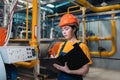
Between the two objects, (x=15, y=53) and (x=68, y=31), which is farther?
(x=68, y=31)

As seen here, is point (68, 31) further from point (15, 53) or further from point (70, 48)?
point (15, 53)

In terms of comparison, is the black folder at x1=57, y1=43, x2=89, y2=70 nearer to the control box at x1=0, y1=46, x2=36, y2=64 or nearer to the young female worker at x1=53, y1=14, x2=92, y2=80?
the young female worker at x1=53, y1=14, x2=92, y2=80

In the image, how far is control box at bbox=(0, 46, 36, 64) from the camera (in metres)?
1.04

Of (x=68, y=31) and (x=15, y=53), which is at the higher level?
(x=68, y=31)

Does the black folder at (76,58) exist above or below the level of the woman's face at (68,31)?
below

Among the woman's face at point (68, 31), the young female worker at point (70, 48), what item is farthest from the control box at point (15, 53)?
the woman's face at point (68, 31)

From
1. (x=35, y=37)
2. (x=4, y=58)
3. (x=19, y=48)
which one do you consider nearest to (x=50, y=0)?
(x=35, y=37)

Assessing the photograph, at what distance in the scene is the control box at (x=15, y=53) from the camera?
1.04 metres

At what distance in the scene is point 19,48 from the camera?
1204 millimetres

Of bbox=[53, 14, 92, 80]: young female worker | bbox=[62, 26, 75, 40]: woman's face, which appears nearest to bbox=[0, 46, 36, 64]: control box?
bbox=[53, 14, 92, 80]: young female worker

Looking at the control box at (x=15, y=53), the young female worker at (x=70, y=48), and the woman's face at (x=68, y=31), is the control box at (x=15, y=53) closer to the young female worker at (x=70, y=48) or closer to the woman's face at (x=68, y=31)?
the young female worker at (x=70, y=48)

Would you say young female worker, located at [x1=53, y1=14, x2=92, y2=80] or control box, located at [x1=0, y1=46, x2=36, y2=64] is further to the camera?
young female worker, located at [x1=53, y1=14, x2=92, y2=80]

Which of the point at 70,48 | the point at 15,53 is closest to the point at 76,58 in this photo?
the point at 70,48

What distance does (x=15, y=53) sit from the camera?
3.71 ft
